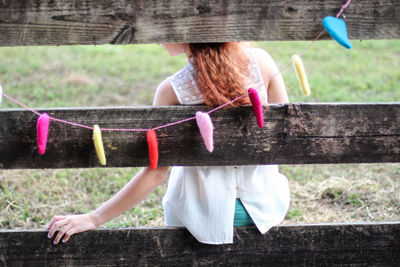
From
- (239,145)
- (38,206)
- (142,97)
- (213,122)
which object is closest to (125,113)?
(213,122)

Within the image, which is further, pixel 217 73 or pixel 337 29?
pixel 217 73

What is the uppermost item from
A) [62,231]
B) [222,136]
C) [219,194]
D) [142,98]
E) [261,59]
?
[261,59]

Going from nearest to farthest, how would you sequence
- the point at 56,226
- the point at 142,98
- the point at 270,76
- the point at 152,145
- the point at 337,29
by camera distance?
the point at 337,29, the point at 152,145, the point at 56,226, the point at 270,76, the point at 142,98

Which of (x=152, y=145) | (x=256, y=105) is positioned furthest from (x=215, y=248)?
(x=256, y=105)

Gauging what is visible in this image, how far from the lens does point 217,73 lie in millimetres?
1854

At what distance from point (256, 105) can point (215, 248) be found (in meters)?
0.71

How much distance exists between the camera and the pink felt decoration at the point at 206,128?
1.71 meters

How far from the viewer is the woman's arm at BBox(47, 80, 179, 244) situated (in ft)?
6.49

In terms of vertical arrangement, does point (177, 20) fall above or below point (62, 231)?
above

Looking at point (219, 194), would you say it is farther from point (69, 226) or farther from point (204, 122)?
point (69, 226)

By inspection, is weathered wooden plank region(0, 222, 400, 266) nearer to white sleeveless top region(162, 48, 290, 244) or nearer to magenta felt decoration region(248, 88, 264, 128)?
white sleeveless top region(162, 48, 290, 244)

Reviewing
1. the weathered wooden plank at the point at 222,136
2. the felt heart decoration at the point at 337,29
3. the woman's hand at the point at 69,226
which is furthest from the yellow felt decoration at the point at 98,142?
the felt heart decoration at the point at 337,29

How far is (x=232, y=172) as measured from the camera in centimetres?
207

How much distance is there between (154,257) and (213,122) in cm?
66
